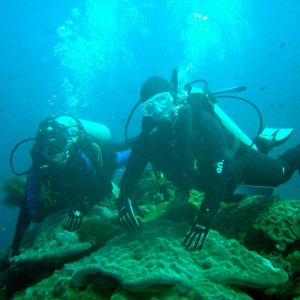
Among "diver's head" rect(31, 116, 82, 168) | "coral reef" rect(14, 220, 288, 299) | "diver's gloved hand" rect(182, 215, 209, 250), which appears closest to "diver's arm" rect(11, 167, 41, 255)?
"diver's head" rect(31, 116, 82, 168)

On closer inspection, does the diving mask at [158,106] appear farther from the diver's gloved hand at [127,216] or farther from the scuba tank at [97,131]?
the scuba tank at [97,131]

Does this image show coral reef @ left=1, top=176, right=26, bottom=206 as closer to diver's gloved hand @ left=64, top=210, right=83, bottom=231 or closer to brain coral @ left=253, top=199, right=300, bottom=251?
diver's gloved hand @ left=64, top=210, right=83, bottom=231

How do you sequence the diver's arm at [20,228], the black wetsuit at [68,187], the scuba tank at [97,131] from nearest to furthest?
1. the diver's arm at [20,228]
2. the black wetsuit at [68,187]
3. the scuba tank at [97,131]

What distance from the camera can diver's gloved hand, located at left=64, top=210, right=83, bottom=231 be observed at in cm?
518

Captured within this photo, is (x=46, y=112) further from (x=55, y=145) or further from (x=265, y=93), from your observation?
(x=55, y=145)

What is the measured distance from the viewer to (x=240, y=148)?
207 inches

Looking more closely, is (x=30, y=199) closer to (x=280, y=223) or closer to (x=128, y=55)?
(x=280, y=223)

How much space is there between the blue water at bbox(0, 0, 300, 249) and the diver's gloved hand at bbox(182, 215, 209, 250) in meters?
46.2

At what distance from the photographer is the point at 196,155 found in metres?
4.94

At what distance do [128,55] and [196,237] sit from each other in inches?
3183

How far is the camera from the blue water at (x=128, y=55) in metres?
53.9

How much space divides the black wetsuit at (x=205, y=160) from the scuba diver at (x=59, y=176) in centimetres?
→ 125

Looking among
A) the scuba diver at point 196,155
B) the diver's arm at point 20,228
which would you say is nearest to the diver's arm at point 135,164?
the scuba diver at point 196,155

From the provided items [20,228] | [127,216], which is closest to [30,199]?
[20,228]
